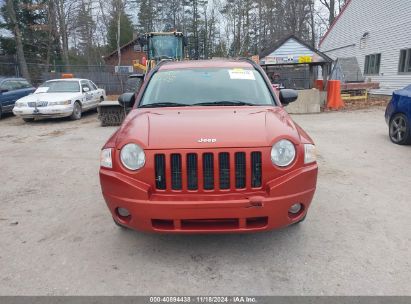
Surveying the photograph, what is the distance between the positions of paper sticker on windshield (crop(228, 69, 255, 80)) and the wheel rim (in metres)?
4.70

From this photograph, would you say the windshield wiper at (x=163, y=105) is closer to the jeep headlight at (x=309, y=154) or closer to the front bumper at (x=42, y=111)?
the jeep headlight at (x=309, y=154)

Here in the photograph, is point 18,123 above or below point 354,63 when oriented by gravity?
below

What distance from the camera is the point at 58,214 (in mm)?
4242

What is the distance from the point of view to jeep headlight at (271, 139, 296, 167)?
2.92m

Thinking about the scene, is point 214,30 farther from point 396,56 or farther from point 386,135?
point 386,135

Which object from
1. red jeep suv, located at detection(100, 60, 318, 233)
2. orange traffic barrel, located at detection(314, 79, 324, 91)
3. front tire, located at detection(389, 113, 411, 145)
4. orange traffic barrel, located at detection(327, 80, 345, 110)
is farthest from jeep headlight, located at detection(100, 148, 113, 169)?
orange traffic barrel, located at detection(314, 79, 324, 91)

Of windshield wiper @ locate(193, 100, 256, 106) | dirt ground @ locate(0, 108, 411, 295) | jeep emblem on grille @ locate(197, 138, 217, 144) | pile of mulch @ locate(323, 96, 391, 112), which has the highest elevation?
windshield wiper @ locate(193, 100, 256, 106)

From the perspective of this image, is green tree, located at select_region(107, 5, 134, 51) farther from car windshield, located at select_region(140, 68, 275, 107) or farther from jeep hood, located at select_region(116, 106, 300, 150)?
jeep hood, located at select_region(116, 106, 300, 150)

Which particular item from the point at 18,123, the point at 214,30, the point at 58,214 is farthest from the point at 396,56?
the point at 214,30

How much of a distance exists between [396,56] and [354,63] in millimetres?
3596

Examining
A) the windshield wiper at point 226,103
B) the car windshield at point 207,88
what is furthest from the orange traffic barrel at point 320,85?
the windshield wiper at point 226,103

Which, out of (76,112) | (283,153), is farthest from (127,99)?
(76,112)

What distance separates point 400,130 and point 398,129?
7 cm

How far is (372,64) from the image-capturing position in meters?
21.1
